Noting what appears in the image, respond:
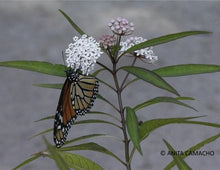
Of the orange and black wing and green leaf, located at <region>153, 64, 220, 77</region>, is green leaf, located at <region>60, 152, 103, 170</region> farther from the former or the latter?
green leaf, located at <region>153, 64, 220, 77</region>

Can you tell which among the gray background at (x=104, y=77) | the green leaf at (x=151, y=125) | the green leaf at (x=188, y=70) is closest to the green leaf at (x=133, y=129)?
the green leaf at (x=151, y=125)

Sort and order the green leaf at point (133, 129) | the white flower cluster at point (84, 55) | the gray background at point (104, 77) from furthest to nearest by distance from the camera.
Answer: the gray background at point (104, 77) < the white flower cluster at point (84, 55) < the green leaf at point (133, 129)

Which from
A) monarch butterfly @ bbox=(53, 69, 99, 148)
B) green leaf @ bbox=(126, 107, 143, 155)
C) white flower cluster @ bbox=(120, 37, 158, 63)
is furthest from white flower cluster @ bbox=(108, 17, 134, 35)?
green leaf @ bbox=(126, 107, 143, 155)

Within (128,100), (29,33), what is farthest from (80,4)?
(128,100)

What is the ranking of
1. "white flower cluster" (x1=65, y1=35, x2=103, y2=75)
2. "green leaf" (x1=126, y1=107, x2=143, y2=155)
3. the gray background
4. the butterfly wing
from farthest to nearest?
the gray background → the butterfly wing → "white flower cluster" (x1=65, y1=35, x2=103, y2=75) → "green leaf" (x1=126, y1=107, x2=143, y2=155)

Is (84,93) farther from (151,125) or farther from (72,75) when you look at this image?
(151,125)

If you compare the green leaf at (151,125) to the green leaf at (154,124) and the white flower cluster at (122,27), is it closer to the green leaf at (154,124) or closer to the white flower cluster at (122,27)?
the green leaf at (154,124)
